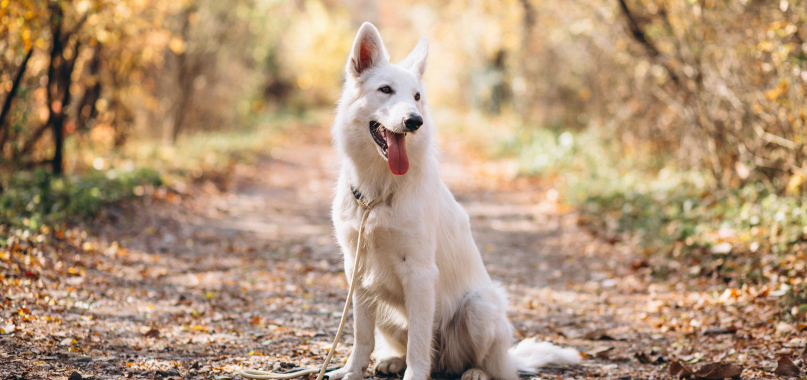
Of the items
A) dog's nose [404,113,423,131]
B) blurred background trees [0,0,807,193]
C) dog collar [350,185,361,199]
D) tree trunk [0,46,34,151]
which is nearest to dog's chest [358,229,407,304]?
dog collar [350,185,361,199]

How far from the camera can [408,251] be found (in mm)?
3305

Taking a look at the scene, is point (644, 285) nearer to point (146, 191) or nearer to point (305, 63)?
point (146, 191)

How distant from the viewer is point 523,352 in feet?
13.1

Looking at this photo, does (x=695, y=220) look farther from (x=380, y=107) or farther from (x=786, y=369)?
(x=380, y=107)

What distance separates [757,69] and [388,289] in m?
6.07

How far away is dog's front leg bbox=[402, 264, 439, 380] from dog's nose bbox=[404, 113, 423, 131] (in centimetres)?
82

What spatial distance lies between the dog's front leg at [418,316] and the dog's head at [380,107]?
626 millimetres

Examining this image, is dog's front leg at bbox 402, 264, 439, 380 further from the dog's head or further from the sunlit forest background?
the sunlit forest background

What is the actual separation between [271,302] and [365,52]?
2.86 metres

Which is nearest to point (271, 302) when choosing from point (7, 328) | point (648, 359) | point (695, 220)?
point (7, 328)

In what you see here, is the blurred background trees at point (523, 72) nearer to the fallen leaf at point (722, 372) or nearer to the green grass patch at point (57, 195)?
the green grass patch at point (57, 195)

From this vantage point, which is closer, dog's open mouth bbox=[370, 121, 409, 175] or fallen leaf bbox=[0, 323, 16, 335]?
dog's open mouth bbox=[370, 121, 409, 175]

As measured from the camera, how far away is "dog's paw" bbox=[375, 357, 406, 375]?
3.74m

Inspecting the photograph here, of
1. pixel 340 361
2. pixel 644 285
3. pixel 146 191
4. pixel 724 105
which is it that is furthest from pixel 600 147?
pixel 340 361
